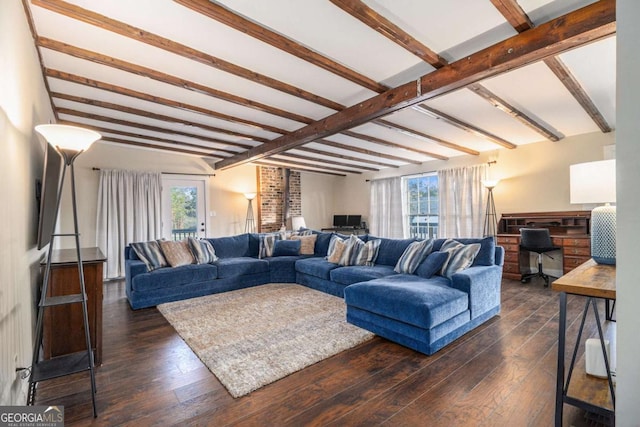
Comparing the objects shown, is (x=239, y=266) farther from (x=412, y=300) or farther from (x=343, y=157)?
(x=343, y=157)

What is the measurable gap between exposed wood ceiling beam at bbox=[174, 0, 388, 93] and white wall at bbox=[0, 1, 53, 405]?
986 millimetres

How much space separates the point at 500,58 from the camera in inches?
89.5

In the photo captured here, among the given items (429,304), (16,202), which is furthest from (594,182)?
(16,202)

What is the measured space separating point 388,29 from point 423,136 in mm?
3045

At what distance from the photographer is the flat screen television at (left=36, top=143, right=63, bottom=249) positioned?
6.47 feet

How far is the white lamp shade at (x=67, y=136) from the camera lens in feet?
5.36

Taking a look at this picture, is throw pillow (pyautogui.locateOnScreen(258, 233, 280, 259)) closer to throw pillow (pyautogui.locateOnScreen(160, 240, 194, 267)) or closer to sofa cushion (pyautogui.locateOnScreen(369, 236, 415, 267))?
throw pillow (pyautogui.locateOnScreen(160, 240, 194, 267))

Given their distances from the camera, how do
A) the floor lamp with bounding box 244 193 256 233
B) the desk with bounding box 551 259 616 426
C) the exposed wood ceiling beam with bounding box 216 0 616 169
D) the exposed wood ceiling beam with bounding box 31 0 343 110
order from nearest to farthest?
the desk with bounding box 551 259 616 426
the exposed wood ceiling beam with bounding box 216 0 616 169
the exposed wood ceiling beam with bounding box 31 0 343 110
the floor lamp with bounding box 244 193 256 233

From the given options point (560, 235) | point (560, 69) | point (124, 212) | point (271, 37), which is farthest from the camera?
point (124, 212)

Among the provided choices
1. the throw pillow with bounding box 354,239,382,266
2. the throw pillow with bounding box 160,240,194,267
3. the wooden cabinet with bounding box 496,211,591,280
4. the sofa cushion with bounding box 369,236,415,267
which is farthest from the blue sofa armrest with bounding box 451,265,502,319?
the throw pillow with bounding box 160,240,194,267

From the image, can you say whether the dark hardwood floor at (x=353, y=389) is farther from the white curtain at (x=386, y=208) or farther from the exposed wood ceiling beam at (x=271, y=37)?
the white curtain at (x=386, y=208)

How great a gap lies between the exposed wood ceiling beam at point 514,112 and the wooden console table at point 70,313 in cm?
379

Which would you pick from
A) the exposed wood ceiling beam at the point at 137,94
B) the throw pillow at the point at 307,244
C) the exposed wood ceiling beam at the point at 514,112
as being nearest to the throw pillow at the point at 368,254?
the throw pillow at the point at 307,244

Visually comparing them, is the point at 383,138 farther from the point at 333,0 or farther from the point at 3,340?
the point at 3,340
